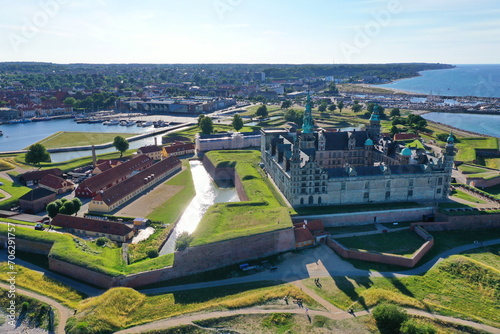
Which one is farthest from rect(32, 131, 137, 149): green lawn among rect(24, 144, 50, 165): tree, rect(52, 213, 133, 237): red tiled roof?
rect(52, 213, 133, 237): red tiled roof

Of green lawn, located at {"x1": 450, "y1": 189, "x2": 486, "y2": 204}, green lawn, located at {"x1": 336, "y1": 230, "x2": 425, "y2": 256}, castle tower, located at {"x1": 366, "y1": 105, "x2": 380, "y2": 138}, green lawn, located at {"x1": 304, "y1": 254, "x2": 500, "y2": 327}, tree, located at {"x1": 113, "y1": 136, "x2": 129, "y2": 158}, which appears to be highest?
castle tower, located at {"x1": 366, "y1": 105, "x2": 380, "y2": 138}

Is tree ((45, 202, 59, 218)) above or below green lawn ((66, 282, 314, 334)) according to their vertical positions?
above

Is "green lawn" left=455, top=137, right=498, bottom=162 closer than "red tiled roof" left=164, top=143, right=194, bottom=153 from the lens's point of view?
Yes

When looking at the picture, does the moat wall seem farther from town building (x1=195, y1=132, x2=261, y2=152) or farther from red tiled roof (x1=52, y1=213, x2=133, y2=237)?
town building (x1=195, y1=132, x2=261, y2=152)

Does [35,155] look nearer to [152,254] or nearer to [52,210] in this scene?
[52,210]

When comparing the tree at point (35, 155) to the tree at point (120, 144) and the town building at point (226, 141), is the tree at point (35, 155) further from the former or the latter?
the town building at point (226, 141)

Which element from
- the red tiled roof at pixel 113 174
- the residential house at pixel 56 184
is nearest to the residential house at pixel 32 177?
the residential house at pixel 56 184

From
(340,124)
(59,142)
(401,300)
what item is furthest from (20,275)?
(340,124)
